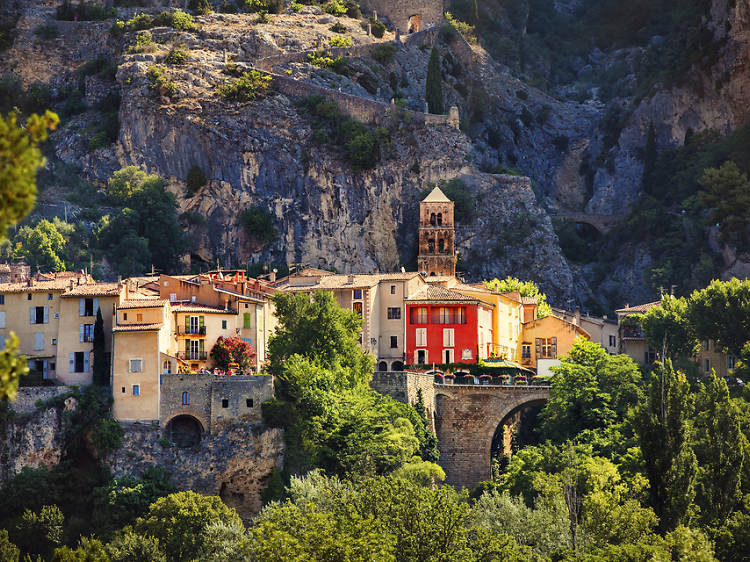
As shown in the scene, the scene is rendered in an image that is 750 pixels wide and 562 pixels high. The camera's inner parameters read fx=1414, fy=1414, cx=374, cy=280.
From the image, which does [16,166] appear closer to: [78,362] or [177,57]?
[78,362]

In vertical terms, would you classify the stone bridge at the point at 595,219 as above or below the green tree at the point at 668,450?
above

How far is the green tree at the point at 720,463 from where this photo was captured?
60000mm

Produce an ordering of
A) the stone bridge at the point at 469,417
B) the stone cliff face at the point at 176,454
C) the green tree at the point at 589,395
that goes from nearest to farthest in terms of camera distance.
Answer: the stone cliff face at the point at 176,454
the green tree at the point at 589,395
the stone bridge at the point at 469,417

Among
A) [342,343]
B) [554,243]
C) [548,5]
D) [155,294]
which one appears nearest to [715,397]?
[342,343]

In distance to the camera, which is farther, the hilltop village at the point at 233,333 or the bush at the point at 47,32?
the bush at the point at 47,32

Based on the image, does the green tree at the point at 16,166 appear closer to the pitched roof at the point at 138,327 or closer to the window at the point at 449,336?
the pitched roof at the point at 138,327

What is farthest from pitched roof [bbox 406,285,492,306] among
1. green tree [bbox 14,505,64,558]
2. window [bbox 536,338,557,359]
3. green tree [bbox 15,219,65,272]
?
green tree [bbox 14,505,64,558]

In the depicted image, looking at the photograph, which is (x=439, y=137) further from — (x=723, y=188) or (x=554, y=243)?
(x=723, y=188)

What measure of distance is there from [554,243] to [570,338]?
23.1m

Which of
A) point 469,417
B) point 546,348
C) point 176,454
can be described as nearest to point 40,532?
point 176,454

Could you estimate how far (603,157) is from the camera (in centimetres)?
13100

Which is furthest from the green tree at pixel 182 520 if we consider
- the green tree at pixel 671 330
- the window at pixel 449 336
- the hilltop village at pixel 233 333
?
the green tree at pixel 671 330

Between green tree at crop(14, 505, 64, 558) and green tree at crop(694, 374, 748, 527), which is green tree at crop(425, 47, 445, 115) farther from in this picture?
green tree at crop(14, 505, 64, 558)

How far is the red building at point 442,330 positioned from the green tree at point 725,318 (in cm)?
1397
